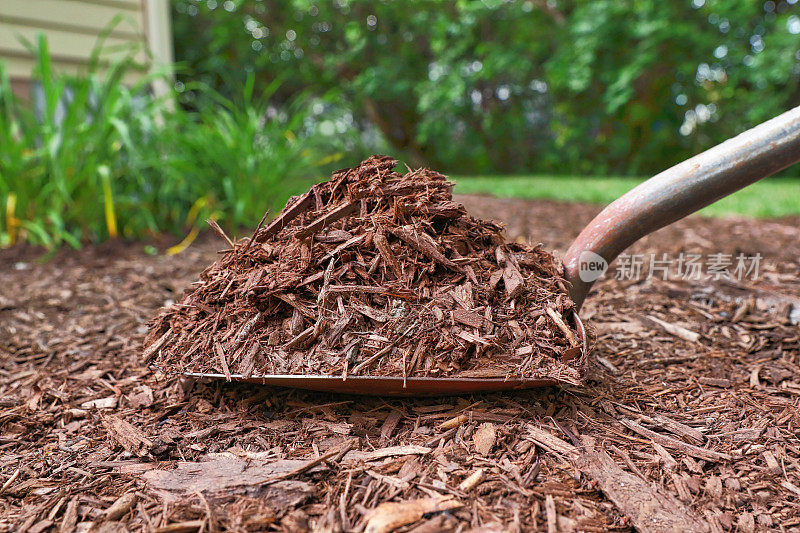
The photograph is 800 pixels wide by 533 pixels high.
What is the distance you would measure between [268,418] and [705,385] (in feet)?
3.88

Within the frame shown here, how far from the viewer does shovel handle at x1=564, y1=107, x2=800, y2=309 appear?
1332mm

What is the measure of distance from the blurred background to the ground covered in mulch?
1536 mm

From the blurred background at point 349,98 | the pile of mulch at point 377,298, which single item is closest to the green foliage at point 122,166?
the blurred background at point 349,98

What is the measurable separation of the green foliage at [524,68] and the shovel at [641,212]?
293 inches

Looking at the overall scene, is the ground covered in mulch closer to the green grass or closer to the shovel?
the shovel

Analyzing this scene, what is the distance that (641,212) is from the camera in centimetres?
140

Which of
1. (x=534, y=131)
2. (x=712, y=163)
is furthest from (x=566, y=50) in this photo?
(x=712, y=163)

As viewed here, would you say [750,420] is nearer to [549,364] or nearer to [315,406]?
[549,364]

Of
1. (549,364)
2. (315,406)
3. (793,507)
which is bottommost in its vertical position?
(793,507)

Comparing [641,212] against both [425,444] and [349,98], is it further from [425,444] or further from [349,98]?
[349,98]

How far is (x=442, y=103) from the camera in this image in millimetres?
9227

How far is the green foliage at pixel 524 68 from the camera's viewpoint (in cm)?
798

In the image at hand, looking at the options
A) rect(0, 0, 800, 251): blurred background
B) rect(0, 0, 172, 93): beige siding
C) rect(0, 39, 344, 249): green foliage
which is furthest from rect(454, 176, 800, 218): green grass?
rect(0, 0, 172, 93): beige siding

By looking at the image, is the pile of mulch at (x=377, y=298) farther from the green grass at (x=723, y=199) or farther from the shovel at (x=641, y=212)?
the green grass at (x=723, y=199)
